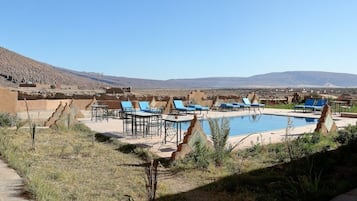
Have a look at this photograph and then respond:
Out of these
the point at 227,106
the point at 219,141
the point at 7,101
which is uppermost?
the point at 7,101

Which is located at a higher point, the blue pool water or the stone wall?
the stone wall

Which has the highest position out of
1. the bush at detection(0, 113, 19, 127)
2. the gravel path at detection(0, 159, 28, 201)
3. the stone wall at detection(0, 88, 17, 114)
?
the stone wall at detection(0, 88, 17, 114)

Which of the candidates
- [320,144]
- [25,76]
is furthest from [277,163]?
[25,76]

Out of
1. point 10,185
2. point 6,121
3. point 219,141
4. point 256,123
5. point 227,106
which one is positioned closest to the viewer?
point 10,185

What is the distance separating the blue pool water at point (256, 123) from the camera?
12.5 m

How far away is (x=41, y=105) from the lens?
67.3 ft

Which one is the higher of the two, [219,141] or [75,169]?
[219,141]

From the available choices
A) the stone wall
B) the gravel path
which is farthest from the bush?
the gravel path

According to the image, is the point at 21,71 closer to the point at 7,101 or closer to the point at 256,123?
the point at 7,101

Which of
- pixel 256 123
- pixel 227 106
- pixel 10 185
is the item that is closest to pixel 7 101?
pixel 256 123

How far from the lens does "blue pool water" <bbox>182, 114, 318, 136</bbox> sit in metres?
12.5

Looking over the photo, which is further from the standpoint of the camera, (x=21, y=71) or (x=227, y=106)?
(x=21, y=71)

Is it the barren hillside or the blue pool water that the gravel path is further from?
the barren hillside

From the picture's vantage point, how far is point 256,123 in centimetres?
1454
